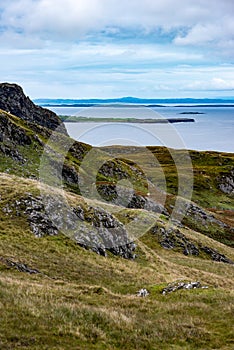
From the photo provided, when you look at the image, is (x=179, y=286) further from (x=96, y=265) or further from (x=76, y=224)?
(x=76, y=224)

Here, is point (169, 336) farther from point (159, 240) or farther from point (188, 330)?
point (159, 240)

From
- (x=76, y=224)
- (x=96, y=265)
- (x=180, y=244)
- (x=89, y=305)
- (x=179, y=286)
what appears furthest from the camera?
(x=180, y=244)

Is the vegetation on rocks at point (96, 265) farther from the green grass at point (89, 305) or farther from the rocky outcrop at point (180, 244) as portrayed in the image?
the rocky outcrop at point (180, 244)

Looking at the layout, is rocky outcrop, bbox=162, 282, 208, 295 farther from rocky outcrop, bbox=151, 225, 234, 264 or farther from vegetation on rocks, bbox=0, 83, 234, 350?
rocky outcrop, bbox=151, 225, 234, 264

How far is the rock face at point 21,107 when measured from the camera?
120 metres

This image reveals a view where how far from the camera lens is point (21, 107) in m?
122

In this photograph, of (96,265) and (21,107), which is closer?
(96,265)

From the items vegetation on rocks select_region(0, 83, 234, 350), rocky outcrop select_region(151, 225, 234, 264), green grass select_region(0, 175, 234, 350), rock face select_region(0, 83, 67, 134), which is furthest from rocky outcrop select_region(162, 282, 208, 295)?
rock face select_region(0, 83, 67, 134)

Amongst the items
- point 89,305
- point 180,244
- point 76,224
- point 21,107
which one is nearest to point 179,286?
point 89,305

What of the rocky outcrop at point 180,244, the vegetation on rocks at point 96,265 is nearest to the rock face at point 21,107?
the vegetation on rocks at point 96,265

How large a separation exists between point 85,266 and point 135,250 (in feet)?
34.1

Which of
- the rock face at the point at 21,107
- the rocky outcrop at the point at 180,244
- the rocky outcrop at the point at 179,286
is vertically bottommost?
the rocky outcrop at the point at 180,244

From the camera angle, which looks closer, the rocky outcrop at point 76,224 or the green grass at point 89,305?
the green grass at point 89,305

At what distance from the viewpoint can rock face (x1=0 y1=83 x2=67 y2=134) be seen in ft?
395
